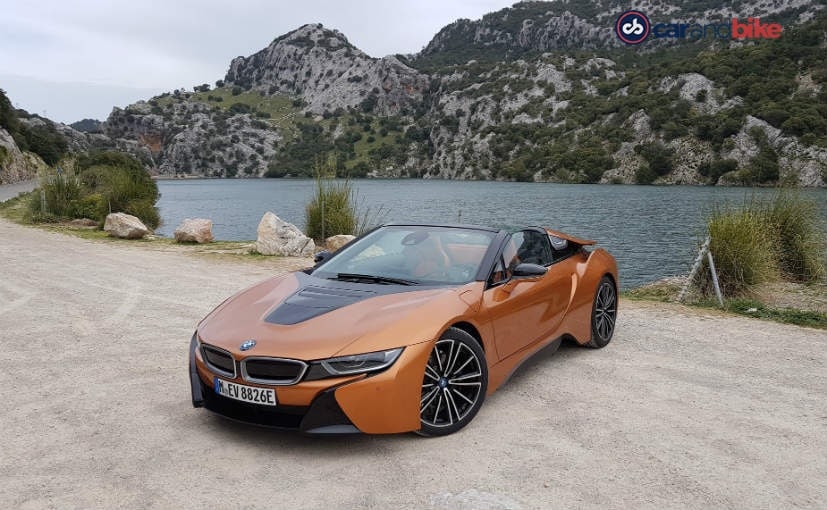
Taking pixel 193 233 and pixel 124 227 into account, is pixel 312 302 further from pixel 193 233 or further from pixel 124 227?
pixel 124 227

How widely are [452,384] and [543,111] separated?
4463 inches

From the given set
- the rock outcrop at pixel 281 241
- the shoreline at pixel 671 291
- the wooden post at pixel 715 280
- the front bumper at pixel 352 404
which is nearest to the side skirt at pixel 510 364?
the front bumper at pixel 352 404

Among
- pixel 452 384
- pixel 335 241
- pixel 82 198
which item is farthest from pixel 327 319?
pixel 82 198

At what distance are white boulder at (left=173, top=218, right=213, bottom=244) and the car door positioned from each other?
1322cm

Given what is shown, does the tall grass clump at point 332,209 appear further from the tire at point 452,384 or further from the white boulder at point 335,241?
the tire at point 452,384

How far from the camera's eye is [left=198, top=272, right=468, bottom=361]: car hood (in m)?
3.62

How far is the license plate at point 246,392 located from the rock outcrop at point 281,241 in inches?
436

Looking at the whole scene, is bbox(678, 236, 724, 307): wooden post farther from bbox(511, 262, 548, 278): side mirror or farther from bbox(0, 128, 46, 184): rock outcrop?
bbox(0, 128, 46, 184): rock outcrop

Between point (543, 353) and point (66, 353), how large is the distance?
4.44 m

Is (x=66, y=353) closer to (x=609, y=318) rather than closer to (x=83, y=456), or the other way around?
(x=83, y=456)

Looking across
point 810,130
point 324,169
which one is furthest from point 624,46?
point 324,169

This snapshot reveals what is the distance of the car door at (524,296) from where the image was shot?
4.49 metres

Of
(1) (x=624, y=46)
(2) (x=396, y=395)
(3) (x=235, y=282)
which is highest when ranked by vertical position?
(1) (x=624, y=46)

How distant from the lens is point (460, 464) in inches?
141
